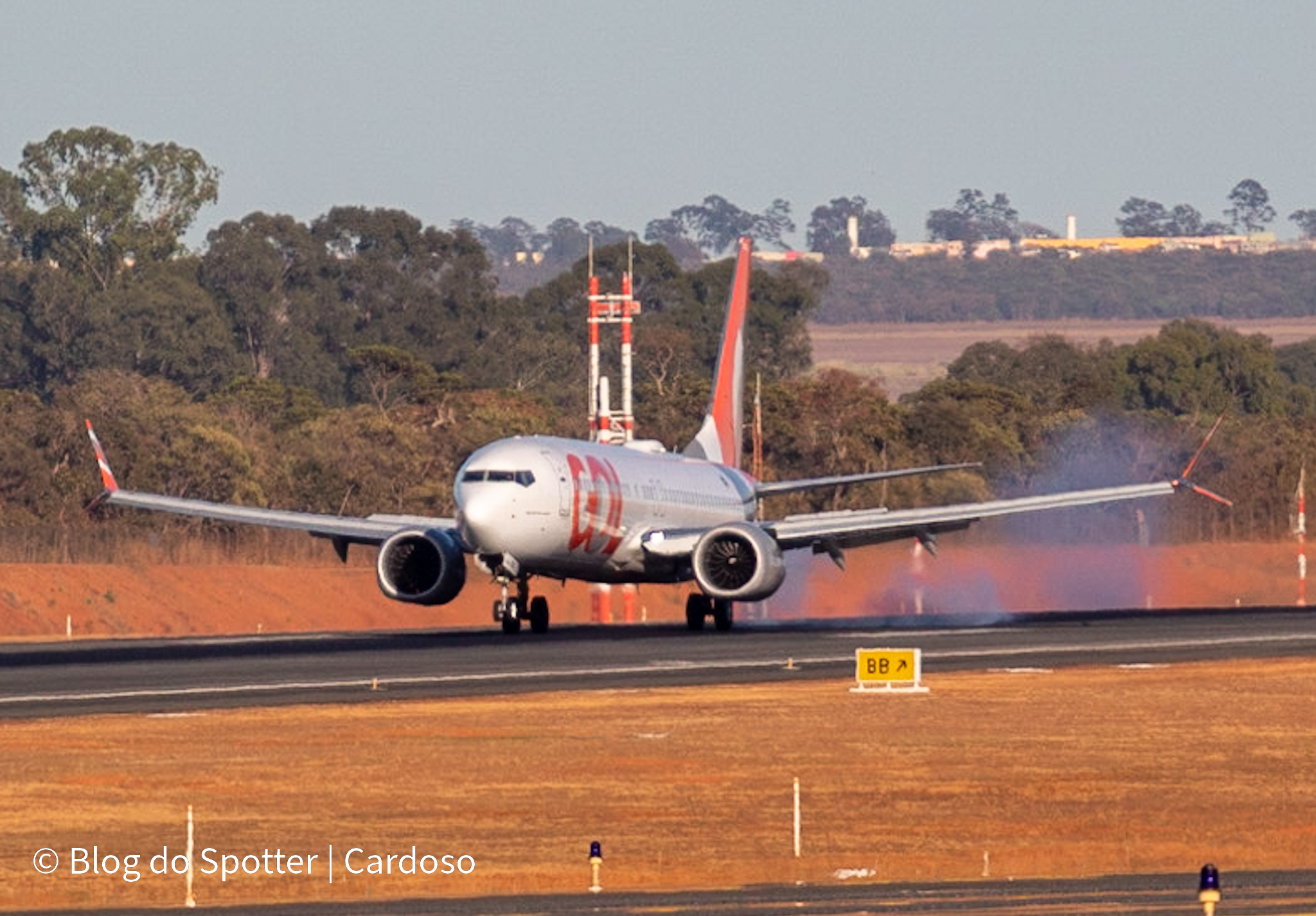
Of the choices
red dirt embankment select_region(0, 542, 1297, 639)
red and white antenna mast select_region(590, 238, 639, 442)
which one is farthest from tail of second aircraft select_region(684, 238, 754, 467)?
red dirt embankment select_region(0, 542, 1297, 639)

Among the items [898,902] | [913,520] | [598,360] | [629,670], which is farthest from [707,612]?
[898,902]

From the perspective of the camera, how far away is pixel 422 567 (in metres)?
56.4

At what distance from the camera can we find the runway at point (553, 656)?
41.2 m

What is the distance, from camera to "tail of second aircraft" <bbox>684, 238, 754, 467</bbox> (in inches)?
2773

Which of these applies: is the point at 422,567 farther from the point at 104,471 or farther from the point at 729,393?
the point at 729,393

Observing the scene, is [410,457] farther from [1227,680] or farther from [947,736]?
[947,736]

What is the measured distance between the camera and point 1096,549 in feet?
258

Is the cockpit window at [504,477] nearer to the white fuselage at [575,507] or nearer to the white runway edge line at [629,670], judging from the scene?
the white fuselage at [575,507]

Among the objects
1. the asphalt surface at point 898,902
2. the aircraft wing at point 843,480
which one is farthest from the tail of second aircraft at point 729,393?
the asphalt surface at point 898,902

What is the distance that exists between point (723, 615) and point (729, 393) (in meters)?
14.3

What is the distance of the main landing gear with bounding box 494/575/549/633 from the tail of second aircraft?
11.9 meters

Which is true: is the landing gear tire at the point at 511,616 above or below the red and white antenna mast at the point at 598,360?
below

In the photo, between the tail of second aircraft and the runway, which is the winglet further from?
the tail of second aircraft

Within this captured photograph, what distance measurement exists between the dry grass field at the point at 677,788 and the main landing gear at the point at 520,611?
Result: 15.1 metres
